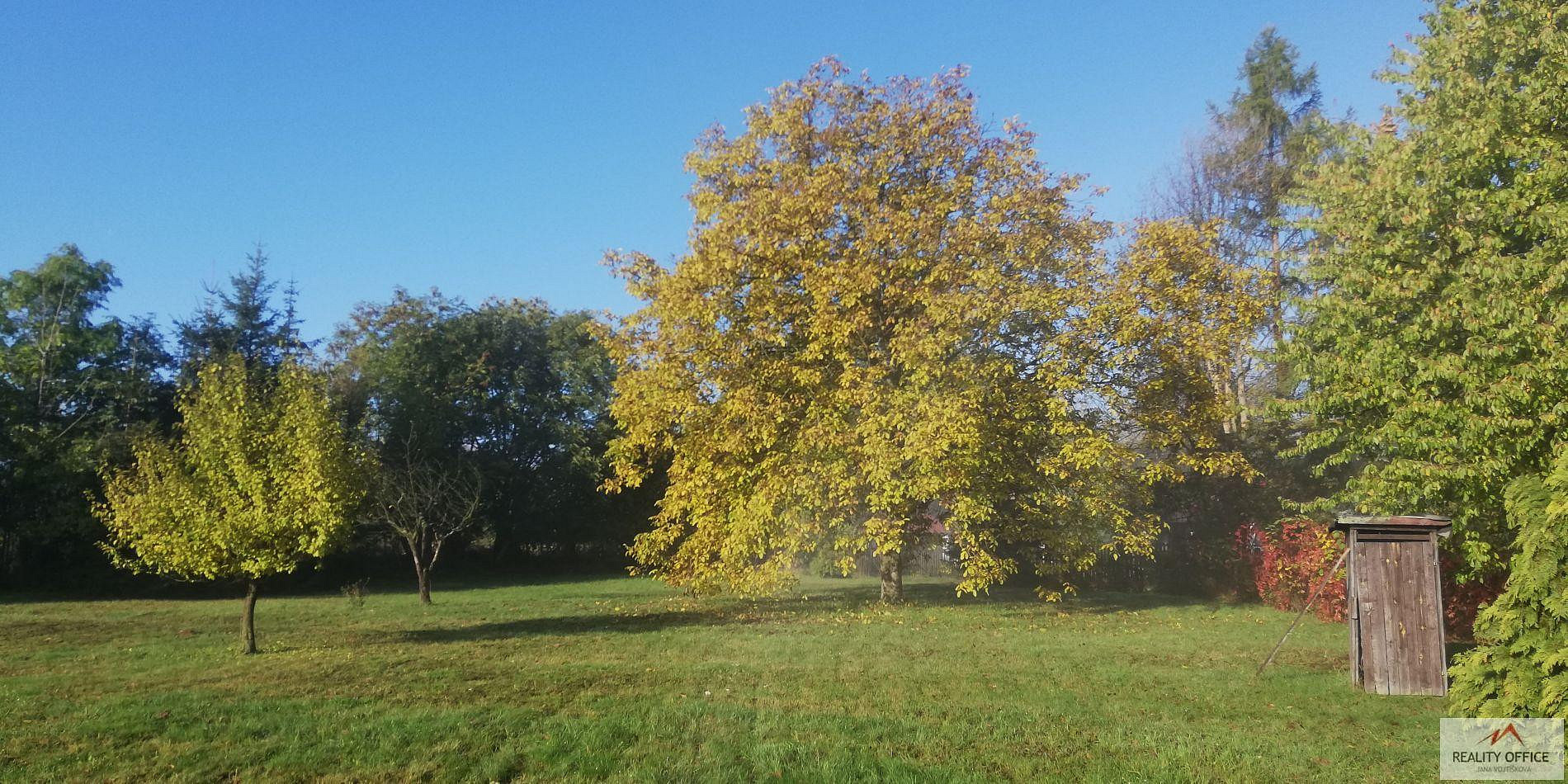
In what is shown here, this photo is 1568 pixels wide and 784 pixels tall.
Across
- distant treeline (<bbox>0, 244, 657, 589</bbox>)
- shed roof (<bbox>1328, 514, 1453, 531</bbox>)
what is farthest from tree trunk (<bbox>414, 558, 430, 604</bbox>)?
shed roof (<bbox>1328, 514, 1453, 531</bbox>)

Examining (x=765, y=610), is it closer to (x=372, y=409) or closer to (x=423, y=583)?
(x=423, y=583)

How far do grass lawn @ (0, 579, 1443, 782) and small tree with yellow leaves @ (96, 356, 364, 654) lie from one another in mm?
1453

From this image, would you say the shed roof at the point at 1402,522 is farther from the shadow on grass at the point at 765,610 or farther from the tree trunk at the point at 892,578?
the tree trunk at the point at 892,578

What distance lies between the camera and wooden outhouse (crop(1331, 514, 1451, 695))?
9.73m

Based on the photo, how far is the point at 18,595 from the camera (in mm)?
24891

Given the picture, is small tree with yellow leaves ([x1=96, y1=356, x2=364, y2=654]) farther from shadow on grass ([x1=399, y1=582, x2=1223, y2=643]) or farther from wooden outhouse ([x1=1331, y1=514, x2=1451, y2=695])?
wooden outhouse ([x1=1331, y1=514, x2=1451, y2=695])

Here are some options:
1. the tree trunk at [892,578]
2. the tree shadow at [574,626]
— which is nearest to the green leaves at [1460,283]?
the tree trunk at [892,578]

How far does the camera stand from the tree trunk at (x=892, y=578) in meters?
19.5

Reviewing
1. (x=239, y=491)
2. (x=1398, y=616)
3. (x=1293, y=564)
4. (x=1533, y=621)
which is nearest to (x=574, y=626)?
(x=239, y=491)

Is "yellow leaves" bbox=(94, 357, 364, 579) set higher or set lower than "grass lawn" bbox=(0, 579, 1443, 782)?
higher

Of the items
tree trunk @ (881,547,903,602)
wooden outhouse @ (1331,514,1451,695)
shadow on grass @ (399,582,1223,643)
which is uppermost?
wooden outhouse @ (1331,514,1451,695)

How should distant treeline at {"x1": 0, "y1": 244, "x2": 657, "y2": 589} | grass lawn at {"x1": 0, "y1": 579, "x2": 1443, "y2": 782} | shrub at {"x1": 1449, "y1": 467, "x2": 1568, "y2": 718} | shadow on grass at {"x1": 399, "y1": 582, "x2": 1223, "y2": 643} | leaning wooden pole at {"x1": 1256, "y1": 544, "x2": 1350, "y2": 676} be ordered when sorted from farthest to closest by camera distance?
distant treeline at {"x1": 0, "y1": 244, "x2": 657, "y2": 589} < shadow on grass at {"x1": 399, "y1": 582, "x2": 1223, "y2": 643} < leaning wooden pole at {"x1": 1256, "y1": 544, "x2": 1350, "y2": 676} < grass lawn at {"x1": 0, "y1": 579, "x2": 1443, "y2": 782} < shrub at {"x1": 1449, "y1": 467, "x2": 1568, "y2": 718}

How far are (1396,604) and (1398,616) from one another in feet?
0.40

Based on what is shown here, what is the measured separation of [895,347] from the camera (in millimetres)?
16719
